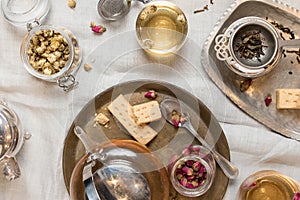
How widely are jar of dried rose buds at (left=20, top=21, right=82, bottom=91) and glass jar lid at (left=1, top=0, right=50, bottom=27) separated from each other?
0.07 feet

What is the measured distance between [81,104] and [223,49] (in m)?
0.30

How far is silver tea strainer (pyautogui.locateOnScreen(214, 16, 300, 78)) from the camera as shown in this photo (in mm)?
1157

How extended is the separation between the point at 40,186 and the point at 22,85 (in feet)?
0.68

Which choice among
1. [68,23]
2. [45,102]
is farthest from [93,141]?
[68,23]

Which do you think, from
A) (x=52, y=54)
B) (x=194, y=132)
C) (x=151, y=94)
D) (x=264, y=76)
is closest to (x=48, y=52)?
(x=52, y=54)

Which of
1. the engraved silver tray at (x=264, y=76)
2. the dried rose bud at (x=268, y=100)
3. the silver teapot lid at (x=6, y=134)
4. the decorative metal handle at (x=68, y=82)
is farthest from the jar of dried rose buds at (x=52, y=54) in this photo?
the dried rose bud at (x=268, y=100)

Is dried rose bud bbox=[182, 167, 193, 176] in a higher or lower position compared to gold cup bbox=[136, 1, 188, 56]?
lower

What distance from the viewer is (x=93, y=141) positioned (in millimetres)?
1175

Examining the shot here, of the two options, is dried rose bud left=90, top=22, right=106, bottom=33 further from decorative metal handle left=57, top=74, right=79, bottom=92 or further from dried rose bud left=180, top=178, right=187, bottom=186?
dried rose bud left=180, top=178, right=187, bottom=186

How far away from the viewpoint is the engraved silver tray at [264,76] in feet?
3.87

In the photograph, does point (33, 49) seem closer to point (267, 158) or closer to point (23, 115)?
point (23, 115)

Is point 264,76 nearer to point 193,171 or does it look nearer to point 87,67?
point 193,171

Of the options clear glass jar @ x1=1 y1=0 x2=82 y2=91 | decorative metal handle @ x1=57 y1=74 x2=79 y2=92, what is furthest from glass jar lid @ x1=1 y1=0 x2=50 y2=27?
decorative metal handle @ x1=57 y1=74 x2=79 y2=92

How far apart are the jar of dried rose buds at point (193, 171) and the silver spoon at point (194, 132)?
0.01 m
